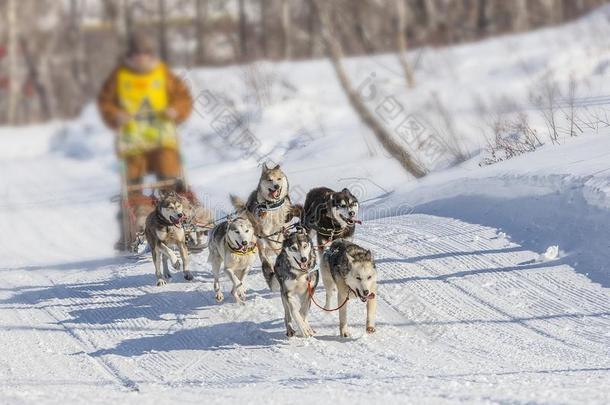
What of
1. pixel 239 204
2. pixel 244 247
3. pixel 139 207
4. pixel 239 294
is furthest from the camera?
pixel 139 207

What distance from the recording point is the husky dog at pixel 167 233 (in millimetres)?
7789

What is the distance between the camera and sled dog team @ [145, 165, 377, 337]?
626cm

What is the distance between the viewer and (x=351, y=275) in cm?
616

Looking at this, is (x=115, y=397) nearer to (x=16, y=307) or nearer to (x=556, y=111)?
(x=16, y=307)

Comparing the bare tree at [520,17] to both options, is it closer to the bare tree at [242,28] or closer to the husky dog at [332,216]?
the bare tree at [242,28]

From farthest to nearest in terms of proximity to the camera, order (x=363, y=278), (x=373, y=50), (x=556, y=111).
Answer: (x=373, y=50) < (x=556, y=111) < (x=363, y=278)

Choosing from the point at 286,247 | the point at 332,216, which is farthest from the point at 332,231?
the point at 286,247

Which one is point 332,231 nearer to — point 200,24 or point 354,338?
point 354,338

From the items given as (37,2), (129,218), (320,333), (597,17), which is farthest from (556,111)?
(37,2)

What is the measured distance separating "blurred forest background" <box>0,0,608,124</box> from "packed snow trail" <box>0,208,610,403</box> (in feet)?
61.4

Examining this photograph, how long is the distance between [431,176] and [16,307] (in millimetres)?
4804

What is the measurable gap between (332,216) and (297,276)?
1134 millimetres

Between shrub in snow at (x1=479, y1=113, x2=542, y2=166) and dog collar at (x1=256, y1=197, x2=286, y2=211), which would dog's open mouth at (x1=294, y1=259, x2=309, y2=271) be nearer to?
dog collar at (x1=256, y1=197, x2=286, y2=211)

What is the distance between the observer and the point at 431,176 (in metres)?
10.8
